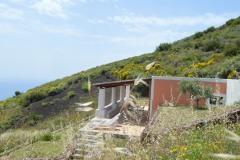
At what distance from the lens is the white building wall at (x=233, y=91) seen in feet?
47.3

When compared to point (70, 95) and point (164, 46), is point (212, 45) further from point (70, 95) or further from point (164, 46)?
point (70, 95)

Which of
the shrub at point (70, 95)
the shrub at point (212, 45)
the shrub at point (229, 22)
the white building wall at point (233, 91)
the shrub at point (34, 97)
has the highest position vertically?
the shrub at point (229, 22)

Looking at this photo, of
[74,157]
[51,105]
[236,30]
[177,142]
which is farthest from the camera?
[236,30]

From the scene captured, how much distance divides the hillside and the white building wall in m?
4.14

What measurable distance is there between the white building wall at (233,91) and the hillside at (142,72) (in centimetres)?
414

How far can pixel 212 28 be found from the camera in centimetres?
3828

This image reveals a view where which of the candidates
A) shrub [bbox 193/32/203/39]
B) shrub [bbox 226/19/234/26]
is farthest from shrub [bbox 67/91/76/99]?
shrub [bbox 226/19/234/26]

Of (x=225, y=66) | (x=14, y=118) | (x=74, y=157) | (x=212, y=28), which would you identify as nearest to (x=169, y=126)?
(x=74, y=157)

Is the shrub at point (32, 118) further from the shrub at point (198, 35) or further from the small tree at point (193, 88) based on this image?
the shrub at point (198, 35)

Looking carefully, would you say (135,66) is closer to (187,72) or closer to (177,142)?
(187,72)

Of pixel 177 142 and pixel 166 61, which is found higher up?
pixel 166 61

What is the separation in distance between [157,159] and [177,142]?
1.29ft

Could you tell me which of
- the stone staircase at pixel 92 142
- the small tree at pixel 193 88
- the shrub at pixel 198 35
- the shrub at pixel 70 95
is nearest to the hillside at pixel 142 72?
the shrub at pixel 70 95

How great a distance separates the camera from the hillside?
21750mm
